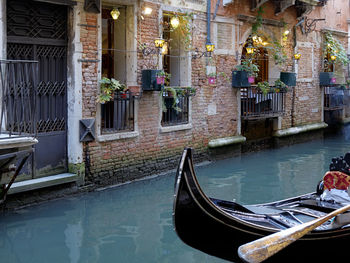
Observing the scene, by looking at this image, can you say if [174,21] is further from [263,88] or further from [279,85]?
[279,85]

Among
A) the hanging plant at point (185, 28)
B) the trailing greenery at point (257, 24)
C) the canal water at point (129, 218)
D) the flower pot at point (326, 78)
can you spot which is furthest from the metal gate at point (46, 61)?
the flower pot at point (326, 78)

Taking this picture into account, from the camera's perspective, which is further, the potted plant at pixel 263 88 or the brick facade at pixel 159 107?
the potted plant at pixel 263 88

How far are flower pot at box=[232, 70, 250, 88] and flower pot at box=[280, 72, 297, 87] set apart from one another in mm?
1975

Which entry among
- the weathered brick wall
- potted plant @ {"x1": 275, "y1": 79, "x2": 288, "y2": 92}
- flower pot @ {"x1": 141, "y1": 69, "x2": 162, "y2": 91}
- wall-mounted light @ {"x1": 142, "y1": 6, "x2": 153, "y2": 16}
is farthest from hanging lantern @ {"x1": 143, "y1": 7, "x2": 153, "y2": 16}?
potted plant @ {"x1": 275, "y1": 79, "x2": 288, "y2": 92}

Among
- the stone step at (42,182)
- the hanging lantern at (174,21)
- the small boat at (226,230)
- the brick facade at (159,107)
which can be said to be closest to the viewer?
the small boat at (226,230)

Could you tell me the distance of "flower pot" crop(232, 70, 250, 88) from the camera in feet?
35.1

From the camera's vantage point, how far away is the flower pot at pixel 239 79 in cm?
1071

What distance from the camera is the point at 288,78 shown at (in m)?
12.4

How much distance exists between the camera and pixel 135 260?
5.11 metres

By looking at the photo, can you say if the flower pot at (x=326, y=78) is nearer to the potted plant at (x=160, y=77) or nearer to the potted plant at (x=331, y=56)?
the potted plant at (x=331, y=56)

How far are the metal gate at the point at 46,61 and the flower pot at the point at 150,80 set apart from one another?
1.52 m

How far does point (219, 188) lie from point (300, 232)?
442 centimetres

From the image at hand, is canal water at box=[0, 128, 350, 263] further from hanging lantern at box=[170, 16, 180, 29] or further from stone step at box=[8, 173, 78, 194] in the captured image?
hanging lantern at box=[170, 16, 180, 29]

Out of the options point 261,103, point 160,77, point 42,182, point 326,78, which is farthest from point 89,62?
point 326,78
